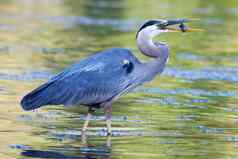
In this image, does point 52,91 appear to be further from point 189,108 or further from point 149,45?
point 189,108

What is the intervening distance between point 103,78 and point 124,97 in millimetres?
3255

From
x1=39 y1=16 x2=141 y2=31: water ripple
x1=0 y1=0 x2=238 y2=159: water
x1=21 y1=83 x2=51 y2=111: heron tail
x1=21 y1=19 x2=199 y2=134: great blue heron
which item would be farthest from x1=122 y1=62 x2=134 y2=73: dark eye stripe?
x1=39 y1=16 x2=141 y2=31: water ripple

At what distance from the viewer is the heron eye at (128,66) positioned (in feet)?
38.3

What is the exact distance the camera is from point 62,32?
25.2 m

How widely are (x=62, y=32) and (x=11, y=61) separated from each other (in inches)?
270

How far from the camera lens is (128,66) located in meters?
11.7

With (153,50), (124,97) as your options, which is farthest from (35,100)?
(124,97)

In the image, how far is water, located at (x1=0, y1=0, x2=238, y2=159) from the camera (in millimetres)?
10547

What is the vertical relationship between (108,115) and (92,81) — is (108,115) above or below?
below

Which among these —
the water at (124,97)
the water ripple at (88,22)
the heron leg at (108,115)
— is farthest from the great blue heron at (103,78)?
the water ripple at (88,22)

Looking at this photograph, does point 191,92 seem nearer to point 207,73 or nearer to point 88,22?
point 207,73

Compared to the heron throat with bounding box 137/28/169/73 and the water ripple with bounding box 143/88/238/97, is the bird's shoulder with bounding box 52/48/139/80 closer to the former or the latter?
the heron throat with bounding box 137/28/169/73

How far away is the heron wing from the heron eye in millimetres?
22

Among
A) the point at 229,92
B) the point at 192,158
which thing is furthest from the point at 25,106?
the point at 229,92
